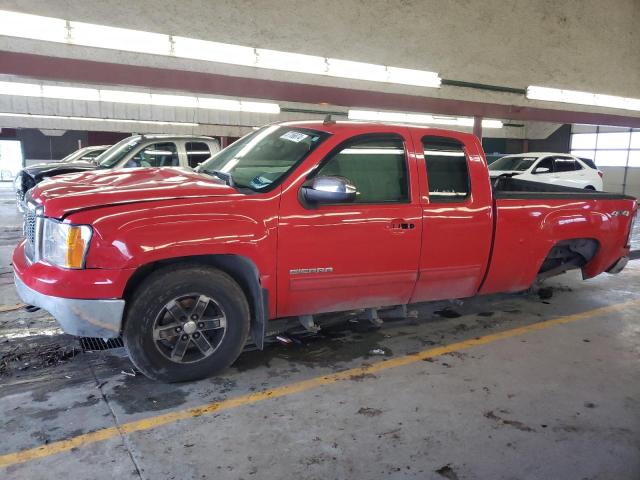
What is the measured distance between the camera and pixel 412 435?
283 cm

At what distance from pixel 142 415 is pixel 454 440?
72.7 inches

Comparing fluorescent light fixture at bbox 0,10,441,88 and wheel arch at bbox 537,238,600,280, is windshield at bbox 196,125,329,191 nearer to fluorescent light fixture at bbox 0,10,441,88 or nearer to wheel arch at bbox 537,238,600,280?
wheel arch at bbox 537,238,600,280

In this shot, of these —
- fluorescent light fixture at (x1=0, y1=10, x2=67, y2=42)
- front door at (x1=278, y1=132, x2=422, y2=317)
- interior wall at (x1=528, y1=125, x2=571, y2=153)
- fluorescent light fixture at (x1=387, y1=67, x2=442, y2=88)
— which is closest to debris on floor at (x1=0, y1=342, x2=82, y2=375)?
front door at (x1=278, y1=132, x2=422, y2=317)

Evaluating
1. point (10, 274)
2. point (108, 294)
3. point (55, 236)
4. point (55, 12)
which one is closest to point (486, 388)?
point (108, 294)

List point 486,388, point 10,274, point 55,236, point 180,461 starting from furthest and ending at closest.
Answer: point 10,274
point 486,388
point 55,236
point 180,461

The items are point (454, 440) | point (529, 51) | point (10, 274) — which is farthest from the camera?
point (529, 51)

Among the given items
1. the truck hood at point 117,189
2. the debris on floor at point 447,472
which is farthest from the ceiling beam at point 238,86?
the debris on floor at point 447,472

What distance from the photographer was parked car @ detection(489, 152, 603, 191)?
13.3 meters

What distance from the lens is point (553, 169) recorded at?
44.7 ft

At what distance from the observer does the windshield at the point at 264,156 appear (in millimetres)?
3588

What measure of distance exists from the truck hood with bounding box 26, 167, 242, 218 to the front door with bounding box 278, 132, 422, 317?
1.98 feet

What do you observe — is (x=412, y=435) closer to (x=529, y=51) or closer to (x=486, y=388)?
(x=486, y=388)

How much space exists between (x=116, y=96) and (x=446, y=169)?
57.4ft

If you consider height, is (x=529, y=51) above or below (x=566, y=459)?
above
